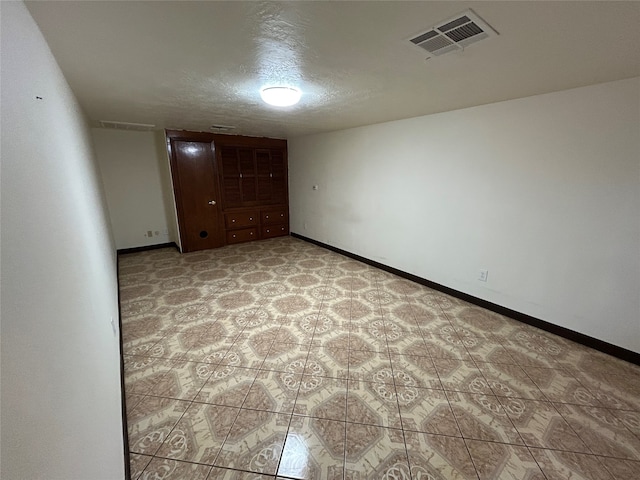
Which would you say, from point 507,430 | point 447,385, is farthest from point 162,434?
point 507,430

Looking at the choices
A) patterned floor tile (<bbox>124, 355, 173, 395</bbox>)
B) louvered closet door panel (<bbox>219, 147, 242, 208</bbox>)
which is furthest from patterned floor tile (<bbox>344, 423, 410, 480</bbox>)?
louvered closet door panel (<bbox>219, 147, 242, 208</bbox>)

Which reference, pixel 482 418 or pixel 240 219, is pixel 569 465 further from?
pixel 240 219

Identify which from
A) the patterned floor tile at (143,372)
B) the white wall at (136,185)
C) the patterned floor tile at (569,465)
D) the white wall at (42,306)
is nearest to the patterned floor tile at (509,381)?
the patterned floor tile at (569,465)

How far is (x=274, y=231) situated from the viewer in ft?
19.7

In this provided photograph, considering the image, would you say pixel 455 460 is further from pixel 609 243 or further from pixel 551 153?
pixel 551 153

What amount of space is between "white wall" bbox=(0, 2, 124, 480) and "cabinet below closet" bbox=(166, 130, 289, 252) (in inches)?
130

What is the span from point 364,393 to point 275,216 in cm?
455

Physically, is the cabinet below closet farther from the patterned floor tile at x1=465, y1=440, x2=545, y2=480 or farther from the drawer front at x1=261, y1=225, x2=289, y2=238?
the patterned floor tile at x1=465, y1=440, x2=545, y2=480

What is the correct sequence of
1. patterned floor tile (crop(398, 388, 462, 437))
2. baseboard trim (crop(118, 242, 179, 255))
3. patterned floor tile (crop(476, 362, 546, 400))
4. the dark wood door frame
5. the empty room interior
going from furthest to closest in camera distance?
baseboard trim (crop(118, 242, 179, 255)) < the dark wood door frame < patterned floor tile (crop(476, 362, 546, 400)) < patterned floor tile (crop(398, 388, 462, 437)) < the empty room interior

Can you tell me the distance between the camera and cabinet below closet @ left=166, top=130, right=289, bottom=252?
15.2ft

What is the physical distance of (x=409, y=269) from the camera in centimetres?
377

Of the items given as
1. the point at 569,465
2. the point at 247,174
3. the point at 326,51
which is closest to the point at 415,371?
the point at 569,465

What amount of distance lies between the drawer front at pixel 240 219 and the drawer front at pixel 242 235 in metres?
0.11

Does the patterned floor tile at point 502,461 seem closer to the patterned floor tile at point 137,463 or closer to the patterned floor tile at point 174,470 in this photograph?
the patterned floor tile at point 174,470
